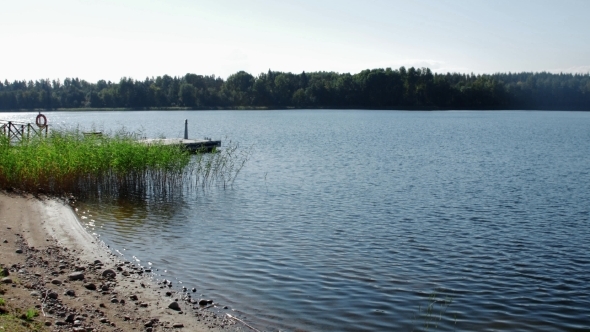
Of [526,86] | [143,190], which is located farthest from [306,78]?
[143,190]

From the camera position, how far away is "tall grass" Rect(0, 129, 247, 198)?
18656 millimetres

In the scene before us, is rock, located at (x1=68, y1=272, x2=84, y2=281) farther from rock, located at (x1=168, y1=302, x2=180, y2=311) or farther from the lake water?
rock, located at (x1=168, y1=302, x2=180, y2=311)

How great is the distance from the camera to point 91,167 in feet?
66.8

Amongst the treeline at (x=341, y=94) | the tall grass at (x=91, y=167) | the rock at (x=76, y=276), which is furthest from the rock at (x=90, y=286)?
the treeline at (x=341, y=94)

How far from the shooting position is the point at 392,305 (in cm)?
974

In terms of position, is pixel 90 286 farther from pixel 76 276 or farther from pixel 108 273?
pixel 108 273

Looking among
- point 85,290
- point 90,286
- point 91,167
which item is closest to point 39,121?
point 91,167

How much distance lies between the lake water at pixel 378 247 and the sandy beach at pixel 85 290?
2.42 ft

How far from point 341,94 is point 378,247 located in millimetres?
141301

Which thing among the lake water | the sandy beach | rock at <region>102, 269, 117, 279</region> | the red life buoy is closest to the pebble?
the sandy beach

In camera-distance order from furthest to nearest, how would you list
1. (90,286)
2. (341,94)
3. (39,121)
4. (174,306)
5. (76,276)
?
(341,94) < (39,121) < (76,276) < (90,286) < (174,306)

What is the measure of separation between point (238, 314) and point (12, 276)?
148 inches

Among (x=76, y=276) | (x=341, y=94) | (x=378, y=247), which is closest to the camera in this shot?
(x=76, y=276)

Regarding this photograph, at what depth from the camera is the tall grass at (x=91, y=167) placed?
61.2ft
